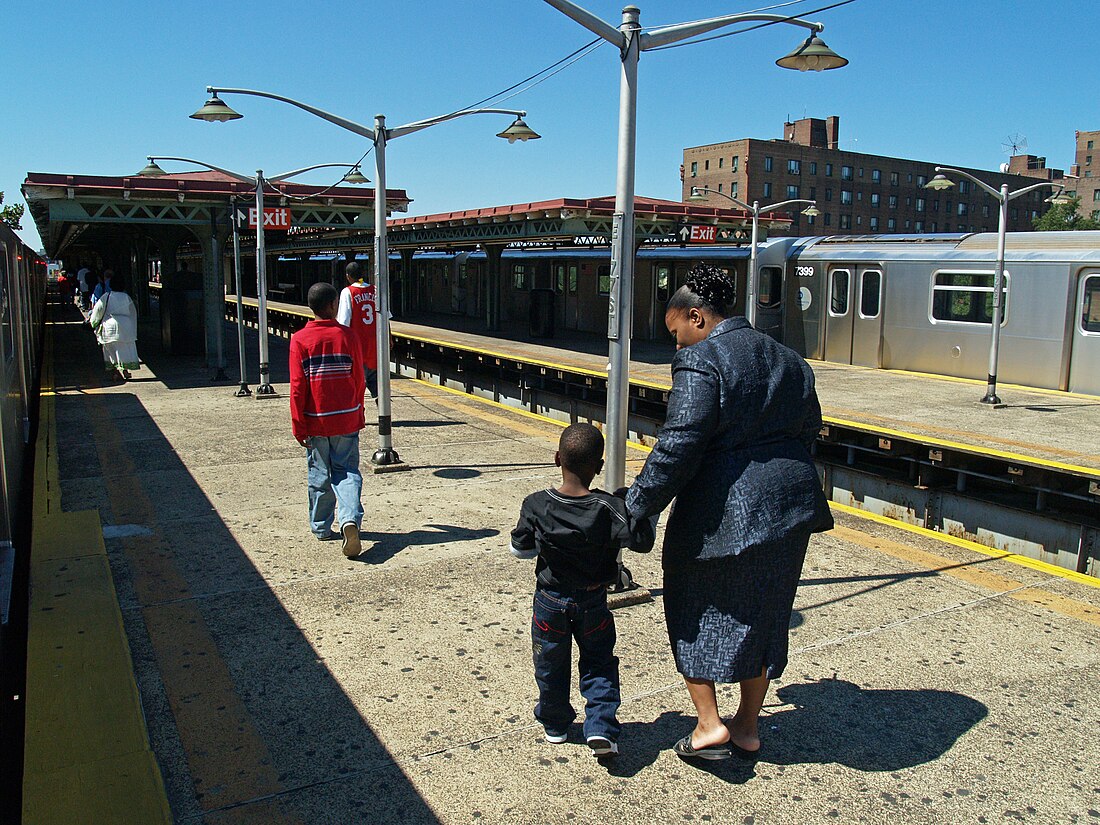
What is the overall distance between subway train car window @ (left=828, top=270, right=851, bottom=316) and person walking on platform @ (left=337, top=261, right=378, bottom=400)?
10194mm

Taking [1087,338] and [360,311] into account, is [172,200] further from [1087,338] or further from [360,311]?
[1087,338]

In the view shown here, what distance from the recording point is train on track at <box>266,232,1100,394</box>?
13.5m

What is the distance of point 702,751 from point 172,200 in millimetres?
16664

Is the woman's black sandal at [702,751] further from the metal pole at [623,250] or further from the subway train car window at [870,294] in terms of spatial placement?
the subway train car window at [870,294]

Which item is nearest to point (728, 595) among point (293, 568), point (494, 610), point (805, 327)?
point (494, 610)

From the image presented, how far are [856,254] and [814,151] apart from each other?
71472 mm

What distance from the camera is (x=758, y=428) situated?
312cm

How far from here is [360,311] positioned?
10.3 metres

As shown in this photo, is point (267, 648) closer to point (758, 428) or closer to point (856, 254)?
point (758, 428)

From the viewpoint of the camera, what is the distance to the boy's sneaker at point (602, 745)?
3.38 metres

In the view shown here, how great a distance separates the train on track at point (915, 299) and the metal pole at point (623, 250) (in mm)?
10714

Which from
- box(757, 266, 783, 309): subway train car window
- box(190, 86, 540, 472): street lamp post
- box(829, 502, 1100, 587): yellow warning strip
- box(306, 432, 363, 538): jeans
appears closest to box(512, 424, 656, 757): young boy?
box(306, 432, 363, 538): jeans

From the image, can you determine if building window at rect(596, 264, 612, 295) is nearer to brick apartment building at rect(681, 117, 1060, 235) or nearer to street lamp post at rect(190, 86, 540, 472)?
street lamp post at rect(190, 86, 540, 472)

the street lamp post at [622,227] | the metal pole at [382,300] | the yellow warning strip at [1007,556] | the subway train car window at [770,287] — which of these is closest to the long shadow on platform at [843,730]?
the street lamp post at [622,227]
